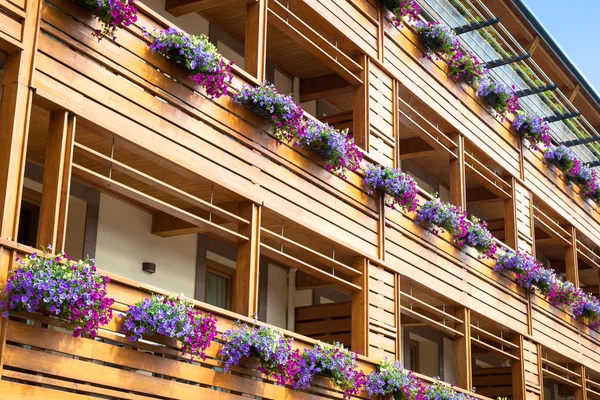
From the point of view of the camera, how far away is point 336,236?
14.6 meters

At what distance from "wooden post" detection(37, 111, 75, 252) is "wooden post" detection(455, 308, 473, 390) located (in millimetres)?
9651

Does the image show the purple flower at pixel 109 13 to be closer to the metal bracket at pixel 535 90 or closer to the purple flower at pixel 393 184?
the purple flower at pixel 393 184

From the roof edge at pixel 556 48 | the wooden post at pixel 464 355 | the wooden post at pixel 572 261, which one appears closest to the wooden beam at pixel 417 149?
the wooden post at pixel 464 355

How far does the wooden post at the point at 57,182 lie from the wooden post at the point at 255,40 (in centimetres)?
384

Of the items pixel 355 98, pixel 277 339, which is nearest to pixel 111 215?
pixel 277 339

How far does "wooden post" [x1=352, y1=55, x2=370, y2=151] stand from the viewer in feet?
52.2

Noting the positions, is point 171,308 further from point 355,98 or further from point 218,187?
point 355,98

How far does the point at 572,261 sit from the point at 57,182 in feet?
54.9

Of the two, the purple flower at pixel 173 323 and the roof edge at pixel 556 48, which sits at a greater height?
the roof edge at pixel 556 48

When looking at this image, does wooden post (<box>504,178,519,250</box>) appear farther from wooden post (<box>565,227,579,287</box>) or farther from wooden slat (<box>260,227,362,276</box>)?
wooden slat (<box>260,227,362,276</box>)

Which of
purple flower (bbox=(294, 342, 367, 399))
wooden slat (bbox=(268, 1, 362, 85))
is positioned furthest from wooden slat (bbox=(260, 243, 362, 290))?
wooden slat (bbox=(268, 1, 362, 85))

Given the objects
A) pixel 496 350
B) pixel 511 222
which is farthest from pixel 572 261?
pixel 496 350

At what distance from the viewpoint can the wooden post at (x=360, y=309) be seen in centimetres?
1472

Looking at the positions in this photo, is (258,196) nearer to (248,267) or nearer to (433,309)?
(248,267)
